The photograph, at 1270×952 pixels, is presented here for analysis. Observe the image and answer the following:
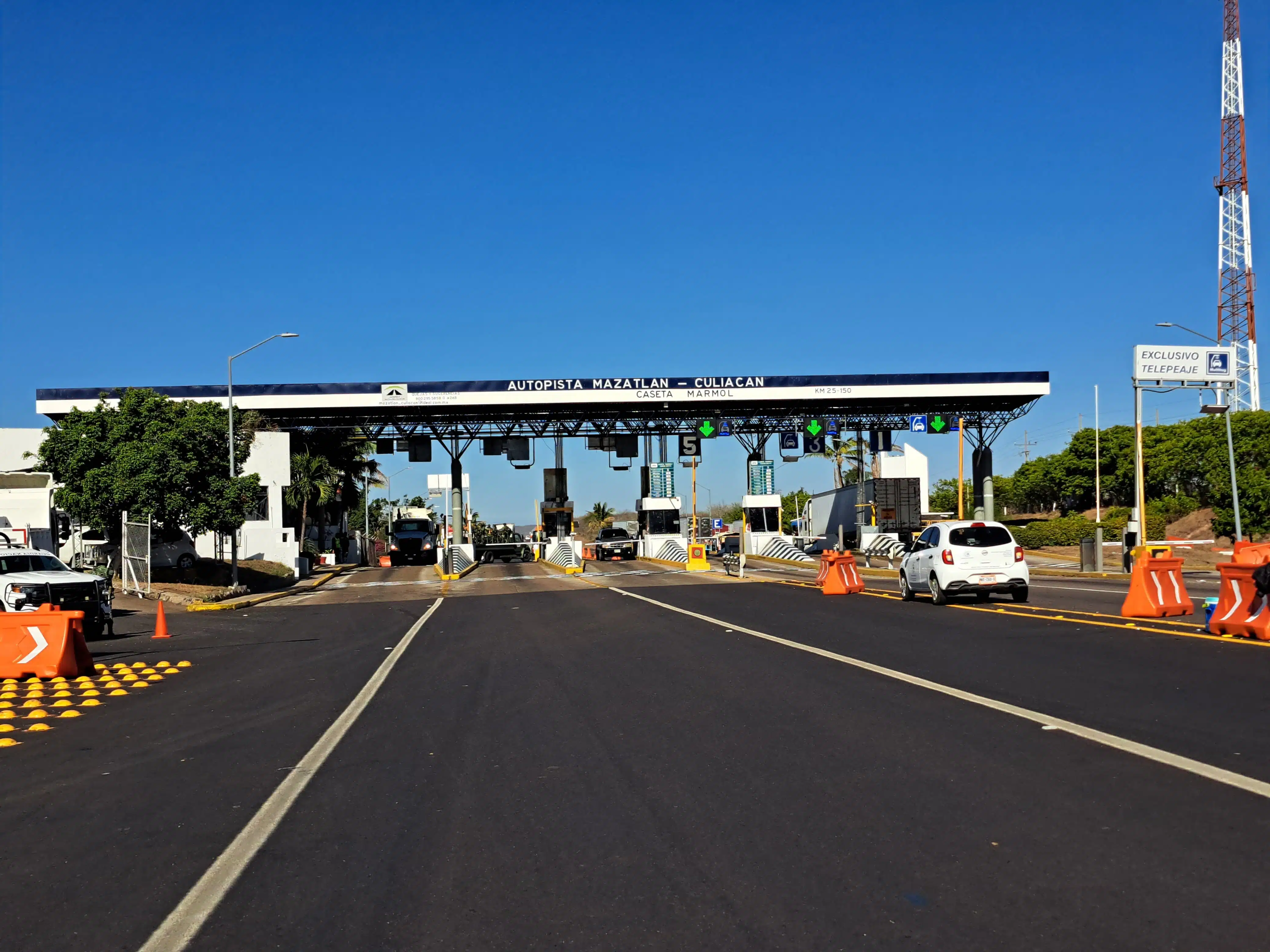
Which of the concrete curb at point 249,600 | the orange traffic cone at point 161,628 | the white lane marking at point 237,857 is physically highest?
the white lane marking at point 237,857

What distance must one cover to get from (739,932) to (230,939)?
85.4 inches

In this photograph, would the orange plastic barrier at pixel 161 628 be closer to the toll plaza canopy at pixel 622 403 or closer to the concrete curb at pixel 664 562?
the concrete curb at pixel 664 562

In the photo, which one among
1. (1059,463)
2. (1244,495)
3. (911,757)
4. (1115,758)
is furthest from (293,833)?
(1059,463)

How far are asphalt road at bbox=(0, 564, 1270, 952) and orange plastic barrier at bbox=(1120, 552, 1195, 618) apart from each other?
3.73 meters

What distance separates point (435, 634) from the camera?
21047 millimetres

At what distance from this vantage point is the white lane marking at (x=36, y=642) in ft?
48.4

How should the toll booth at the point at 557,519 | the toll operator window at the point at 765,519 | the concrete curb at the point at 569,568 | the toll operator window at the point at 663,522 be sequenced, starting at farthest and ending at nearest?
the toll booth at the point at 557,519, the toll operator window at the point at 663,522, the toll operator window at the point at 765,519, the concrete curb at the point at 569,568

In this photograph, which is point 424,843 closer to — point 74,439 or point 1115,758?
point 1115,758

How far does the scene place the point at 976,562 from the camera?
22422 millimetres

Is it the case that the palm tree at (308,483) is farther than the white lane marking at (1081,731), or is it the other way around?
the palm tree at (308,483)

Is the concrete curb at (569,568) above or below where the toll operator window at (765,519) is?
below

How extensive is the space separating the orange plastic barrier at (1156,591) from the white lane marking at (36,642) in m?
15.9

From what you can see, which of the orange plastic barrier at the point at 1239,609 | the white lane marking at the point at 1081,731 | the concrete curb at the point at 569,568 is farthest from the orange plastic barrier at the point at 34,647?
the concrete curb at the point at 569,568

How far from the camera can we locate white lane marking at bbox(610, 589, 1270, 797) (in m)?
6.73
